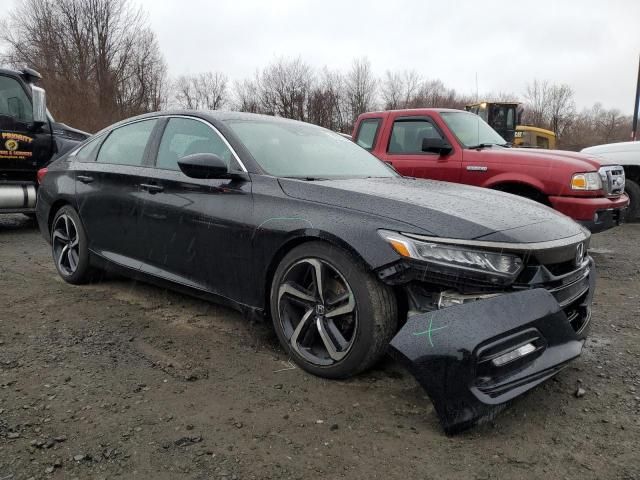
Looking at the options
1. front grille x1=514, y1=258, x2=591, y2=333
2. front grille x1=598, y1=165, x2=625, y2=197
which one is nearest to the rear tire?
front grille x1=598, y1=165, x2=625, y2=197

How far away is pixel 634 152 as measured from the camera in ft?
26.8

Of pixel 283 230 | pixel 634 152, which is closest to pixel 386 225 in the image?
pixel 283 230

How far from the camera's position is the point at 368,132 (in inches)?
268

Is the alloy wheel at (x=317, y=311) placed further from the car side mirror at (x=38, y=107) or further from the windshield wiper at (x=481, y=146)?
the car side mirror at (x=38, y=107)

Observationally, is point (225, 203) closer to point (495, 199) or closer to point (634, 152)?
point (495, 199)

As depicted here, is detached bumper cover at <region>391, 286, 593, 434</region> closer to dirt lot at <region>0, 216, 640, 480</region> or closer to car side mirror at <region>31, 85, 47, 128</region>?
dirt lot at <region>0, 216, 640, 480</region>

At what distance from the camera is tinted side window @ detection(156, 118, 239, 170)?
336 cm

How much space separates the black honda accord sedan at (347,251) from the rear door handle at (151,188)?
0.01m

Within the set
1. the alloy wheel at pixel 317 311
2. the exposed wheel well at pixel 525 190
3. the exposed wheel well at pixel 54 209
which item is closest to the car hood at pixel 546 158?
the exposed wheel well at pixel 525 190

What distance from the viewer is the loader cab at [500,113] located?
19281mm

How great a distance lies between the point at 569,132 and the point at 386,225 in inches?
2419

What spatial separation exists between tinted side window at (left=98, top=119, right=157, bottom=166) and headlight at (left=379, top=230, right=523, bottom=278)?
243cm

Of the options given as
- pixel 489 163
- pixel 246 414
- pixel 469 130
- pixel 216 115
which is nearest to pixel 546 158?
pixel 489 163

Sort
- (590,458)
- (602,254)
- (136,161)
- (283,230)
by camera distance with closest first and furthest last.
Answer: (590,458) → (283,230) → (136,161) → (602,254)
